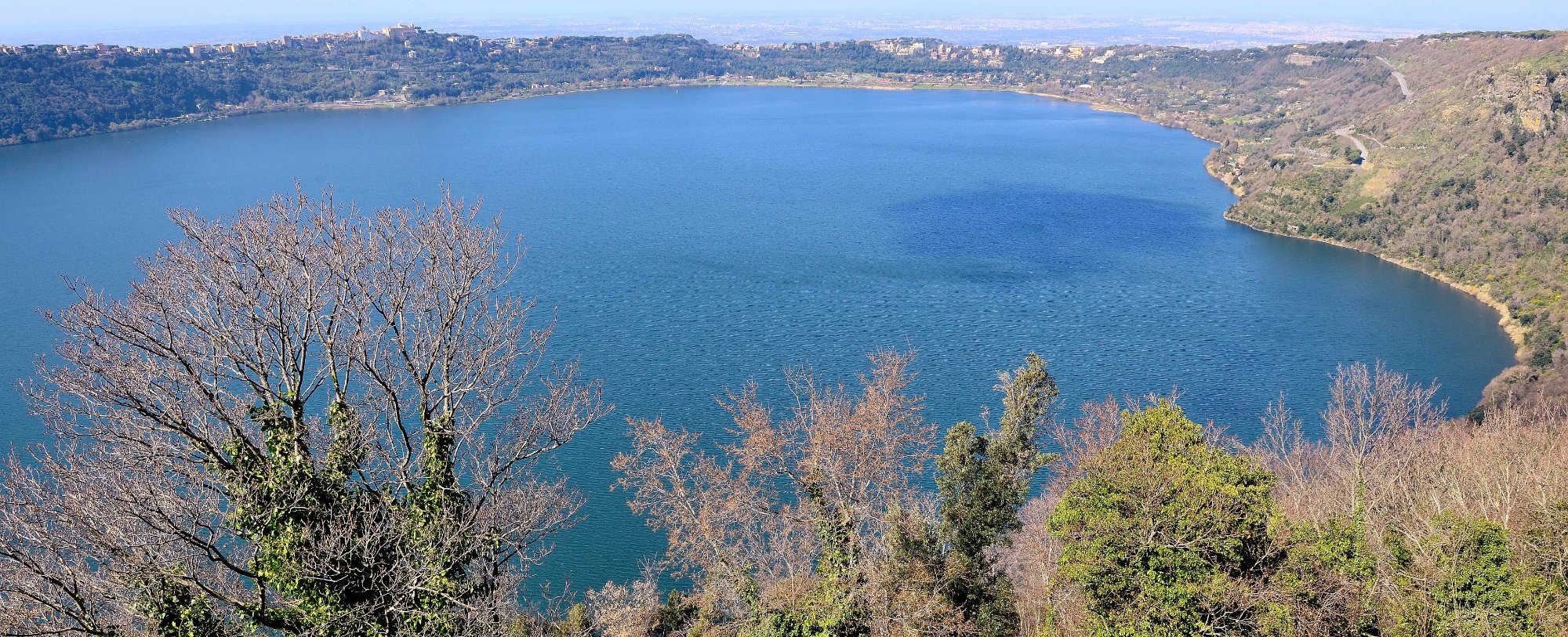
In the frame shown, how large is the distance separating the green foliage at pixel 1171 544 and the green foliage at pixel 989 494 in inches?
100

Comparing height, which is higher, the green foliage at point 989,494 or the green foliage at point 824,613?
the green foliage at point 824,613

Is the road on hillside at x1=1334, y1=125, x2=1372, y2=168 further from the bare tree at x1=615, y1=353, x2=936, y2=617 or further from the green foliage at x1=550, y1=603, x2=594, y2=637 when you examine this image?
the green foliage at x1=550, y1=603, x2=594, y2=637

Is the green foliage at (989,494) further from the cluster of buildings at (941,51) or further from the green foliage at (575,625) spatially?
the cluster of buildings at (941,51)

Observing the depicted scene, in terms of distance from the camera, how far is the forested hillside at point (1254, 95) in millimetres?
46906

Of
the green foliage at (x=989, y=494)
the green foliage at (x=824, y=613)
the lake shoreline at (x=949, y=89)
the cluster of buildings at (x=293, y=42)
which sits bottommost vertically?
the lake shoreline at (x=949, y=89)

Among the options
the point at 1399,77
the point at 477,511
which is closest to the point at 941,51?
the point at 1399,77

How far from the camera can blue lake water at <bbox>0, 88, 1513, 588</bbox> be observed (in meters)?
32.9

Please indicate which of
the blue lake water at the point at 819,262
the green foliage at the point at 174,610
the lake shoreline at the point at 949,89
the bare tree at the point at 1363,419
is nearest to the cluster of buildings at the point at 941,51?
the lake shoreline at the point at 949,89

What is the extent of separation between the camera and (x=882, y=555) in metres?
15.2

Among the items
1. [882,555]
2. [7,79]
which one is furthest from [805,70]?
[882,555]

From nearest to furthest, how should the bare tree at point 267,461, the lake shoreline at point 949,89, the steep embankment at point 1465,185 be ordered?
the bare tree at point 267,461 → the steep embankment at point 1465,185 → the lake shoreline at point 949,89

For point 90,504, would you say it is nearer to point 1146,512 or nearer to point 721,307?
point 1146,512

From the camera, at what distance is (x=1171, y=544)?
1213 cm

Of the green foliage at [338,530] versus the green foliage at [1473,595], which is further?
the green foliage at [1473,595]
